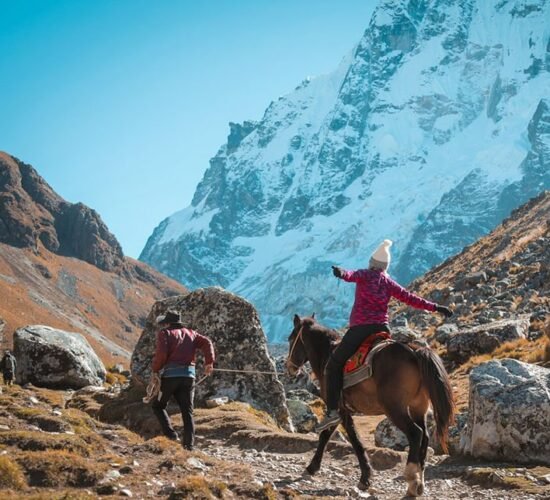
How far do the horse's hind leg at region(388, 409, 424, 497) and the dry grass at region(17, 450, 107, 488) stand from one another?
168 inches

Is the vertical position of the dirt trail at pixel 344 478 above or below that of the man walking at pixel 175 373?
below

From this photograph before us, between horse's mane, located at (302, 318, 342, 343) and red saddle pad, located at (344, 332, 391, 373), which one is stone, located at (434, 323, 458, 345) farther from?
red saddle pad, located at (344, 332, 391, 373)

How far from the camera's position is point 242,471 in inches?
409

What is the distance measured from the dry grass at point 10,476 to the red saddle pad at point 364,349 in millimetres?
5290

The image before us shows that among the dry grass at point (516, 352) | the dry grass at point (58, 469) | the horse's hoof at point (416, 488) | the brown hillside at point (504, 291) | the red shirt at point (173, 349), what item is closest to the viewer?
the dry grass at point (58, 469)

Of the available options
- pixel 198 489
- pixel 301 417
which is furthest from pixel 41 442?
pixel 301 417

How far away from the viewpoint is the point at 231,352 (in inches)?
791

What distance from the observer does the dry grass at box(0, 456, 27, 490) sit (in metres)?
7.84

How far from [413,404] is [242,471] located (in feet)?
9.04

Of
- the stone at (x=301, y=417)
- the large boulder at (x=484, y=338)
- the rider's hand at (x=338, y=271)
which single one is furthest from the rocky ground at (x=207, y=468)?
the large boulder at (x=484, y=338)

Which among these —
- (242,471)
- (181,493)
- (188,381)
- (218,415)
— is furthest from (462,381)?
(181,493)

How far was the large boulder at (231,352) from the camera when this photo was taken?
65.1 ft

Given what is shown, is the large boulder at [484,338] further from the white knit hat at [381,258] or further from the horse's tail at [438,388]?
the horse's tail at [438,388]

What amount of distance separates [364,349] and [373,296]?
2.90ft
